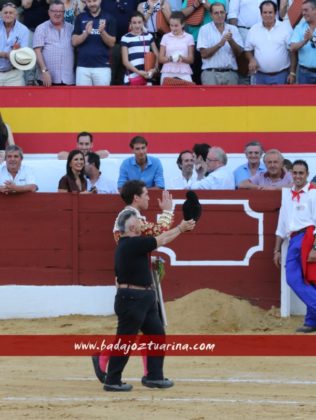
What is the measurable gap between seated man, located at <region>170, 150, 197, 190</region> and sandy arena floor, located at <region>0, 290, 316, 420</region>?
1.25 m

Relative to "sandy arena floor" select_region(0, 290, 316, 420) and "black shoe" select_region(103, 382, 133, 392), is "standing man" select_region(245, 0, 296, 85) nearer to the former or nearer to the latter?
"sandy arena floor" select_region(0, 290, 316, 420)

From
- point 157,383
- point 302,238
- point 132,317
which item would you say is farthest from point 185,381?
point 302,238

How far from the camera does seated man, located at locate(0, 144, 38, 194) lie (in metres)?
11.9

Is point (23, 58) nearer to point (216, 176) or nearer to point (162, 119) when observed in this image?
point (162, 119)

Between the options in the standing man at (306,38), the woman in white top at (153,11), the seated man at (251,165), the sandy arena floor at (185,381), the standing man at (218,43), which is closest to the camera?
the sandy arena floor at (185,381)

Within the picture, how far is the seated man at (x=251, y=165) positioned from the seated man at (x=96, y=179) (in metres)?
1.28

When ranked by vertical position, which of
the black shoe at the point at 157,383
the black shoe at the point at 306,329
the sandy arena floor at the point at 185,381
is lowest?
the sandy arena floor at the point at 185,381

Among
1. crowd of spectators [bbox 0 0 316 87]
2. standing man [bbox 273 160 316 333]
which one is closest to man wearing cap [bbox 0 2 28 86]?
crowd of spectators [bbox 0 0 316 87]

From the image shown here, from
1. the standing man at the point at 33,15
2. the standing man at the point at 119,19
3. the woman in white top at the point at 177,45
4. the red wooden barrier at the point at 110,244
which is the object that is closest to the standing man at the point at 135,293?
the red wooden barrier at the point at 110,244

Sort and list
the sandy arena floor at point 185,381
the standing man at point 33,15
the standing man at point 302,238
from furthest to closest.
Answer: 1. the standing man at point 33,15
2. the standing man at point 302,238
3. the sandy arena floor at point 185,381

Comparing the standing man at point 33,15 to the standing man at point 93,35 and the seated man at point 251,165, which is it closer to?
the standing man at point 93,35

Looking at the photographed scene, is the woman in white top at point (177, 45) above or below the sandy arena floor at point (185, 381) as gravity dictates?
above

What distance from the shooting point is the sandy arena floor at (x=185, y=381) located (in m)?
7.61

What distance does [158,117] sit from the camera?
45.7 feet
